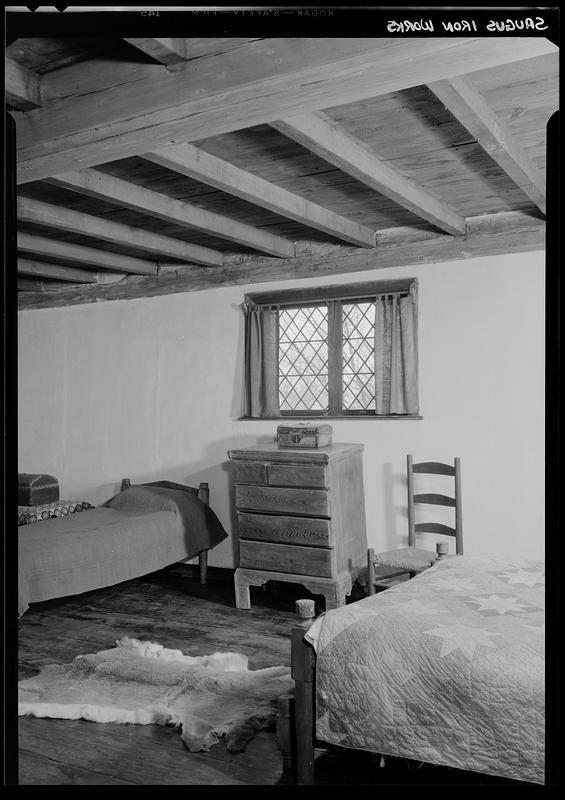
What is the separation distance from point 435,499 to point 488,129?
2475mm

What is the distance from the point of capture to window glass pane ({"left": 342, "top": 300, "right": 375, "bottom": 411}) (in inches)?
192

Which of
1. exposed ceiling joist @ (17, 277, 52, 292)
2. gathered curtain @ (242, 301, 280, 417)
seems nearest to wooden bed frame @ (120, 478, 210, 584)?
gathered curtain @ (242, 301, 280, 417)

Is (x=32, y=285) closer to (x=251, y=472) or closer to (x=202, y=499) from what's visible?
(x=202, y=499)

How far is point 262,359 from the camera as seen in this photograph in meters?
5.18

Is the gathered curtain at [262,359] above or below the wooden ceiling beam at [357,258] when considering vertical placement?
below

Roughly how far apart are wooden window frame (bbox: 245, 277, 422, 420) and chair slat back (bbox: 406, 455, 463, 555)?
0.38 metres

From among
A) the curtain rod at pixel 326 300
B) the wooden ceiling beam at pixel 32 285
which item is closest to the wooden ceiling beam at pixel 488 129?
the curtain rod at pixel 326 300

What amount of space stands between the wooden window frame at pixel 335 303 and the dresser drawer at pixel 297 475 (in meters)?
0.74

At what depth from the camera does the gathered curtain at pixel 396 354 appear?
4648 millimetres

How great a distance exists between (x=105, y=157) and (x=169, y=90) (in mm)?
452

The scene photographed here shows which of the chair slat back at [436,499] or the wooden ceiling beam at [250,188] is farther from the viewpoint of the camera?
the chair slat back at [436,499]

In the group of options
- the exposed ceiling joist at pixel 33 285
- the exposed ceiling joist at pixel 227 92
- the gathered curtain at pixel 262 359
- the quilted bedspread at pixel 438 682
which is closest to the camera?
the exposed ceiling joist at pixel 227 92

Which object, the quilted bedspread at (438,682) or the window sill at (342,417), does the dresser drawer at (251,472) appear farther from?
the quilted bedspread at (438,682)

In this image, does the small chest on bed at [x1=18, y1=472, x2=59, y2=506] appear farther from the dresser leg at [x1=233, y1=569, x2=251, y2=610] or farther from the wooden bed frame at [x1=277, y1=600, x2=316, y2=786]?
the wooden bed frame at [x1=277, y1=600, x2=316, y2=786]
